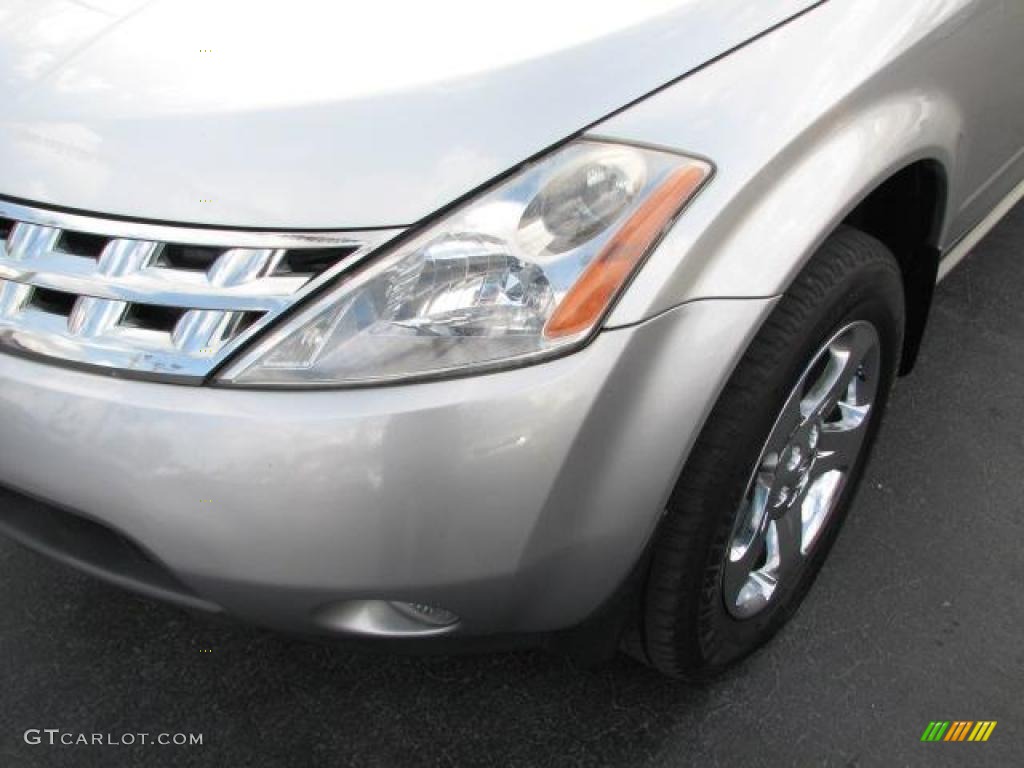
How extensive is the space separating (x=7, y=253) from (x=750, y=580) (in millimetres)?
1405

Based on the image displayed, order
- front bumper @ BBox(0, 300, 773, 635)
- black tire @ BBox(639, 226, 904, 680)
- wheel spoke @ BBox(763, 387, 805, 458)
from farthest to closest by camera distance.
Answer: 1. wheel spoke @ BBox(763, 387, 805, 458)
2. black tire @ BBox(639, 226, 904, 680)
3. front bumper @ BBox(0, 300, 773, 635)

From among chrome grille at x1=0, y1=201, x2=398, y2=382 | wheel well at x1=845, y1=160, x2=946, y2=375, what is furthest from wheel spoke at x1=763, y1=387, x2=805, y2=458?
chrome grille at x1=0, y1=201, x2=398, y2=382

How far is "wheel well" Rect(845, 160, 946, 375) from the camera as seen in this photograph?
1896 mm

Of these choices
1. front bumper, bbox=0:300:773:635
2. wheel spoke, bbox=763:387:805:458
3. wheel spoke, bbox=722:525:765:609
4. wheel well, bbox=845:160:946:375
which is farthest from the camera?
wheel well, bbox=845:160:946:375

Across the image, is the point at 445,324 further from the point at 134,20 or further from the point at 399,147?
the point at 134,20

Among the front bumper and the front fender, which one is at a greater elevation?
the front fender

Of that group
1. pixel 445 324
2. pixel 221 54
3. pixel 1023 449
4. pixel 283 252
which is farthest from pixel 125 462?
pixel 1023 449

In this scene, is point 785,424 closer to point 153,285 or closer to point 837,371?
point 837,371

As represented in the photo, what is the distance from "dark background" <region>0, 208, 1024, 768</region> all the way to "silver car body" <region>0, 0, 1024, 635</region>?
488 millimetres

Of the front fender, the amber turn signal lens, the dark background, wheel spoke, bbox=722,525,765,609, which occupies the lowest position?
the dark background

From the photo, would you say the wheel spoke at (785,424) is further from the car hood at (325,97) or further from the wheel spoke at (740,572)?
the car hood at (325,97)

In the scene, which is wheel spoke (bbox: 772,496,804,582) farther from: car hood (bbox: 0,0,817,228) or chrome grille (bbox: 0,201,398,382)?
chrome grille (bbox: 0,201,398,382)

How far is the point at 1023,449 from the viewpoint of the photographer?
2609 millimetres

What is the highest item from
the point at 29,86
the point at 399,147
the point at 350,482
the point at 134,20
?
the point at 399,147
